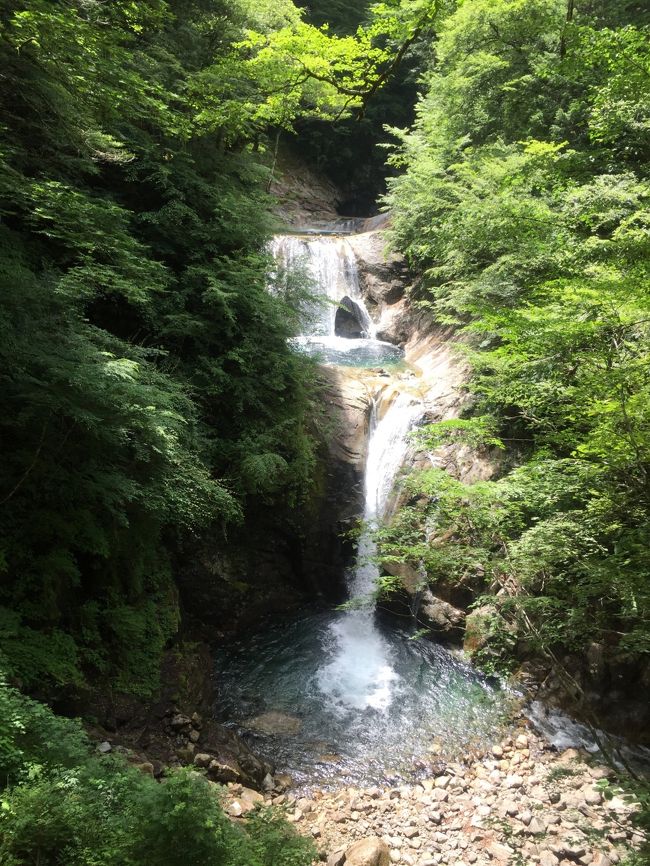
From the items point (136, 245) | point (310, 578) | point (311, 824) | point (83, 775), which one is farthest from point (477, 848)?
point (136, 245)

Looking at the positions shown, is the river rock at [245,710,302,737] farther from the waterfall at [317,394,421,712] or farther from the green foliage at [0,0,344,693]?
the green foliage at [0,0,344,693]

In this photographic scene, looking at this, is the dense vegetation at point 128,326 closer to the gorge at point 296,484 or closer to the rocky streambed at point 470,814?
the gorge at point 296,484

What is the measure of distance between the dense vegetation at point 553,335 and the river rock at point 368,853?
8.67 ft

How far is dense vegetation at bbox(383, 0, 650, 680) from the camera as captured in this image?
4.42m

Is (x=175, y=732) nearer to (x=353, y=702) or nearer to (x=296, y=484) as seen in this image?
(x=353, y=702)

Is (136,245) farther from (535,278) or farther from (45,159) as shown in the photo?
(535,278)

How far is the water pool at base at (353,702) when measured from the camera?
20.9ft

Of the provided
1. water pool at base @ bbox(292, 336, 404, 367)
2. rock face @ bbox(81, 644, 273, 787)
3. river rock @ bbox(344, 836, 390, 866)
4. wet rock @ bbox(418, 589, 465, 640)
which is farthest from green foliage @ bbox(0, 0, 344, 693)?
water pool at base @ bbox(292, 336, 404, 367)

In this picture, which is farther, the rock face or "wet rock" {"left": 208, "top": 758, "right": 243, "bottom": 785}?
Result: "wet rock" {"left": 208, "top": 758, "right": 243, "bottom": 785}

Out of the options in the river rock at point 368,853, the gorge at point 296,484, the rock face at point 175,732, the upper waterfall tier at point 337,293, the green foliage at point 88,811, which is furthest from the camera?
the upper waterfall tier at point 337,293

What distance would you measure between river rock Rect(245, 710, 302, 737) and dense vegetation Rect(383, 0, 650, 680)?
298 centimetres

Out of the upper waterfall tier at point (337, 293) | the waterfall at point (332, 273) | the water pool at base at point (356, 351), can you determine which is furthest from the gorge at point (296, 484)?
the waterfall at point (332, 273)

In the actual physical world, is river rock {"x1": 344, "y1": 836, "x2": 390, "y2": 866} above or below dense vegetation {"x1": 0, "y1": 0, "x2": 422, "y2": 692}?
below

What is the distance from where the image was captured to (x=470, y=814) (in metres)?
5.44
